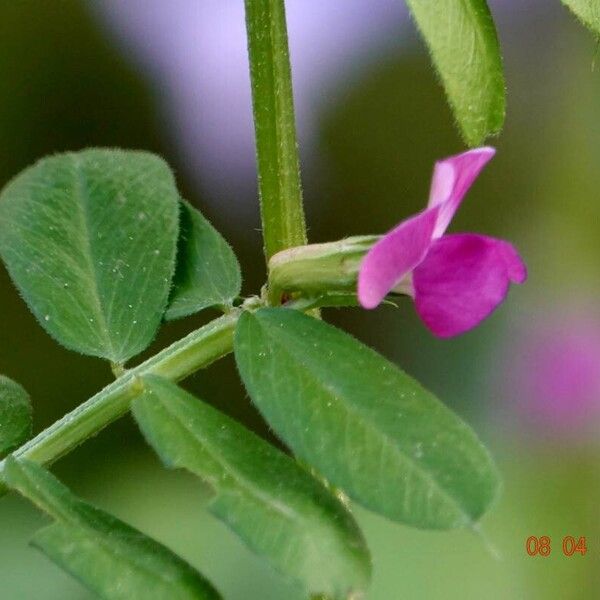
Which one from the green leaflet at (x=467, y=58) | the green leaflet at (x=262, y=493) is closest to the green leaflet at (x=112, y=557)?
the green leaflet at (x=262, y=493)

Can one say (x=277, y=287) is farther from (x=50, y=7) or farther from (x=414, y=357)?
(x=50, y=7)

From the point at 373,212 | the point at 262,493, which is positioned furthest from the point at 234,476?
the point at 373,212

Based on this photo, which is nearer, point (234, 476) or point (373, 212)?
point (234, 476)

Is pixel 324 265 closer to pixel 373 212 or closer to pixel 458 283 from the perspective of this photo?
pixel 458 283

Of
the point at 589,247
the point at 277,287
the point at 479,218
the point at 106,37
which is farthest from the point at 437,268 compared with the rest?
the point at 106,37

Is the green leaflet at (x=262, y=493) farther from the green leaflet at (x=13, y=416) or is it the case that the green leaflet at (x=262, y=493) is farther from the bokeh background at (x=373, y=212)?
the bokeh background at (x=373, y=212)
